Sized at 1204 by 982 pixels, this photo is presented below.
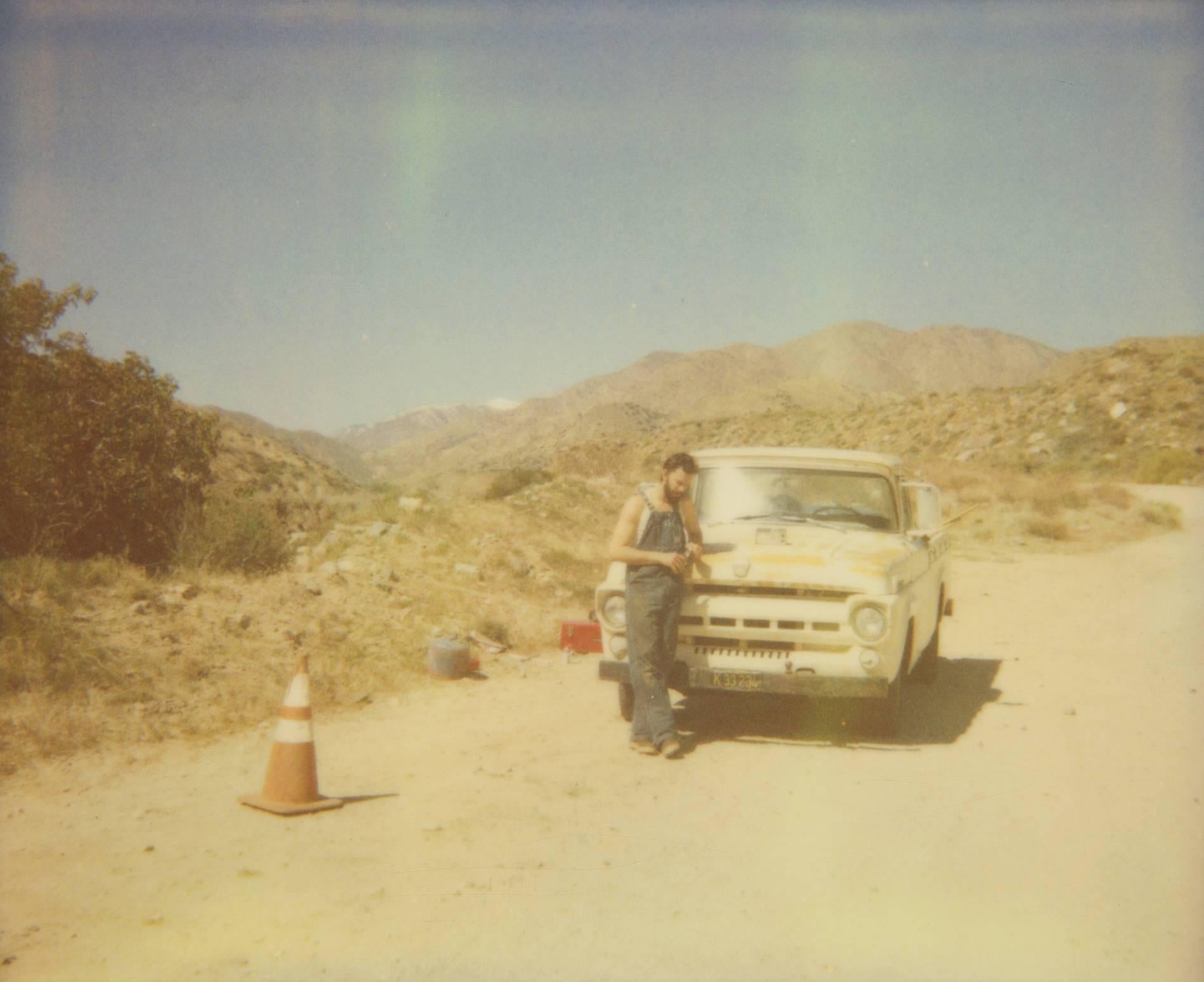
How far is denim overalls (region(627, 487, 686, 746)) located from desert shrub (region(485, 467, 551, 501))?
54.7 feet

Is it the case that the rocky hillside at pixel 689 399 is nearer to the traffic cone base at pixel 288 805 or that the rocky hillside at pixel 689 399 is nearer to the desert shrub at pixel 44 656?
the desert shrub at pixel 44 656

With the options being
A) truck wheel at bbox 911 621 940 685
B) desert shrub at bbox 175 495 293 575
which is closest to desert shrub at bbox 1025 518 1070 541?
truck wheel at bbox 911 621 940 685

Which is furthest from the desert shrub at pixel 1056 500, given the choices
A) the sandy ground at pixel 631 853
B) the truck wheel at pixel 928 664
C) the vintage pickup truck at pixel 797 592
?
the vintage pickup truck at pixel 797 592

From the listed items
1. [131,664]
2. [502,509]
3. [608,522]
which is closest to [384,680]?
[131,664]

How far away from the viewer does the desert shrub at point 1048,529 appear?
23438 millimetres

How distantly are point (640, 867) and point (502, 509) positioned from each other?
1347cm

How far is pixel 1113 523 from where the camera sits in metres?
25.1

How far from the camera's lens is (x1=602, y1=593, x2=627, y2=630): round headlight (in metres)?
6.64

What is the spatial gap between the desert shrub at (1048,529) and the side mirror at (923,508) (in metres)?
17.3

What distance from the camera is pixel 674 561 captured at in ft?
20.4

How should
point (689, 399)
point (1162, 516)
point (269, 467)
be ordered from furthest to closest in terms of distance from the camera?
point (689, 399) < point (269, 467) < point (1162, 516)

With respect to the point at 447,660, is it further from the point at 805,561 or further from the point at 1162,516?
the point at 1162,516

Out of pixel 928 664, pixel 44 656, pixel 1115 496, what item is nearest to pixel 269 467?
pixel 1115 496

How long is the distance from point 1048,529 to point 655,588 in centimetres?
1996
